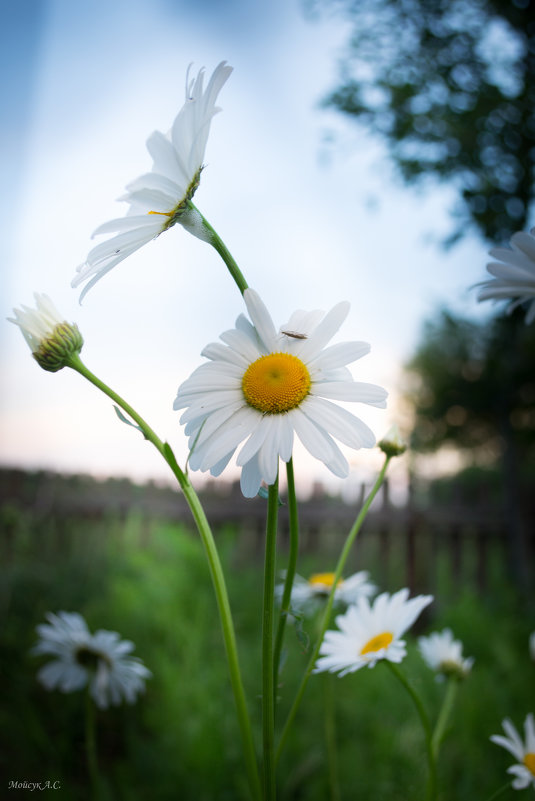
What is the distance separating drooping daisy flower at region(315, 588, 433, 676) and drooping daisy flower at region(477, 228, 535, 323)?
0.22 m

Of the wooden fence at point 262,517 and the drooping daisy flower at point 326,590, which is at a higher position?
the drooping daisy flower at point 326,590

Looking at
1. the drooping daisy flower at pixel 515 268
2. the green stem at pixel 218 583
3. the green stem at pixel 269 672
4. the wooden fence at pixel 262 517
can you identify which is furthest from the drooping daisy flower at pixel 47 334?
the wooden fence at pixel 262 517

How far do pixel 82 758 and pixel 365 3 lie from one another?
181 inches

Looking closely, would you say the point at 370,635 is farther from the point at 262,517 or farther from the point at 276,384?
the point at 262,517

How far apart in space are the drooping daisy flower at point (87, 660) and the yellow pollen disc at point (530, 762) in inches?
16.3

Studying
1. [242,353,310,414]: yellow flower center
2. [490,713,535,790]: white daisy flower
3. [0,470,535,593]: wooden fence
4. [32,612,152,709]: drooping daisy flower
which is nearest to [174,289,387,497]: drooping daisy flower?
[242,353,310,414]: yellow flower center

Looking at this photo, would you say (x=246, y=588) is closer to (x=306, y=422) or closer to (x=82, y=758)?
(x=82, y=758)

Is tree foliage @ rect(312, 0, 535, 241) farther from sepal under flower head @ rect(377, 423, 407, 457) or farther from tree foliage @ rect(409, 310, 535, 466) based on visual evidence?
sepal under flower head @ rect(377, 423, 407, 457)

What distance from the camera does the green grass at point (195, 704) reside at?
1.19 m

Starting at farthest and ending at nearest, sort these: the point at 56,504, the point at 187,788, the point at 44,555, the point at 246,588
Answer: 1. the point at 56,504
2. the point at 44,555
3. the point at 246,588
4. the point at 187,788

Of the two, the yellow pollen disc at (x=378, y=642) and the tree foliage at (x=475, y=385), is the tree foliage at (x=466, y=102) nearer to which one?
the tree foliage at (x=475, y=385)

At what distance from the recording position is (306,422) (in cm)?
35

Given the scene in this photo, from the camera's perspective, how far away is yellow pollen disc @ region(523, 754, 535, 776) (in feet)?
1.63

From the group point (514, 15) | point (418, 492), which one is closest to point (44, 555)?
point (418, 492)
